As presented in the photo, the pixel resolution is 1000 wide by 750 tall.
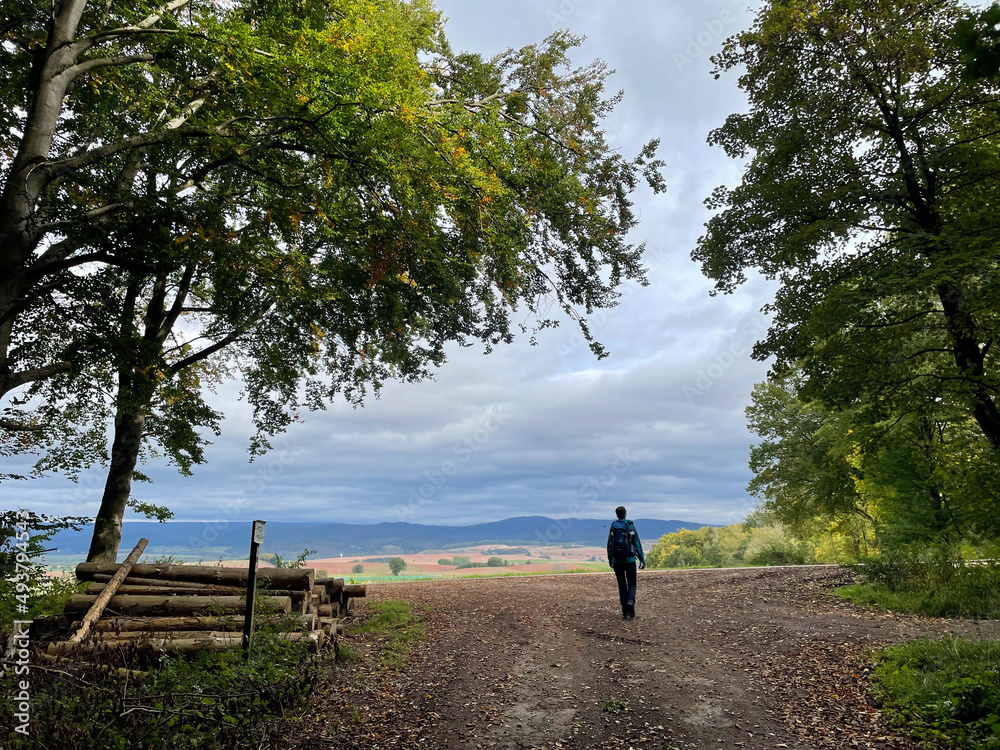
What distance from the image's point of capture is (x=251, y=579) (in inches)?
288

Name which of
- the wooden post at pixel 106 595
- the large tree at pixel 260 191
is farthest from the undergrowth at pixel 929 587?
the wooden post at pixel 106 595

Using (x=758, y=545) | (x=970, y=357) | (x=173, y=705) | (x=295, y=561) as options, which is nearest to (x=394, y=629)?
(x=295, y=561)

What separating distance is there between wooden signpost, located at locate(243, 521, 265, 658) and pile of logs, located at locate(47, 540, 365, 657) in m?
0.63

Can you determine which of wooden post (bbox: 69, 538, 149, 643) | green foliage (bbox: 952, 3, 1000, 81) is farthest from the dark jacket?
green foliage (bbox: 952, 3, 1000, 81)

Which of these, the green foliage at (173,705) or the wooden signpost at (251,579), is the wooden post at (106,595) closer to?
the green foliage at (173,705)

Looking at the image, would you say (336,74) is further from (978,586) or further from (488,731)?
(978,586)

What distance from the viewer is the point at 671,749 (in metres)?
5.38

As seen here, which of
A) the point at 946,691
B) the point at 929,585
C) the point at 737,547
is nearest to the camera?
the point at 946,691

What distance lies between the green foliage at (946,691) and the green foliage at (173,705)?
689 centimetres

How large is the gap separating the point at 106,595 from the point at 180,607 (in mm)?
1164

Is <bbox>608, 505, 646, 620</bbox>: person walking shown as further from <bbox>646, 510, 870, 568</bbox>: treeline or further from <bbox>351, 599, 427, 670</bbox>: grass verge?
<bbox>646, 510, 870, 568</bbox>: treeline

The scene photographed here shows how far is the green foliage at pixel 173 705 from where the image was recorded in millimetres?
4449

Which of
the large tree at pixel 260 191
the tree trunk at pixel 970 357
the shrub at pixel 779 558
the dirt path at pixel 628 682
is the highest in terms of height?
the large tree at pixel 260 191

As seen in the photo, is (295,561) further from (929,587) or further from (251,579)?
(929,587)
